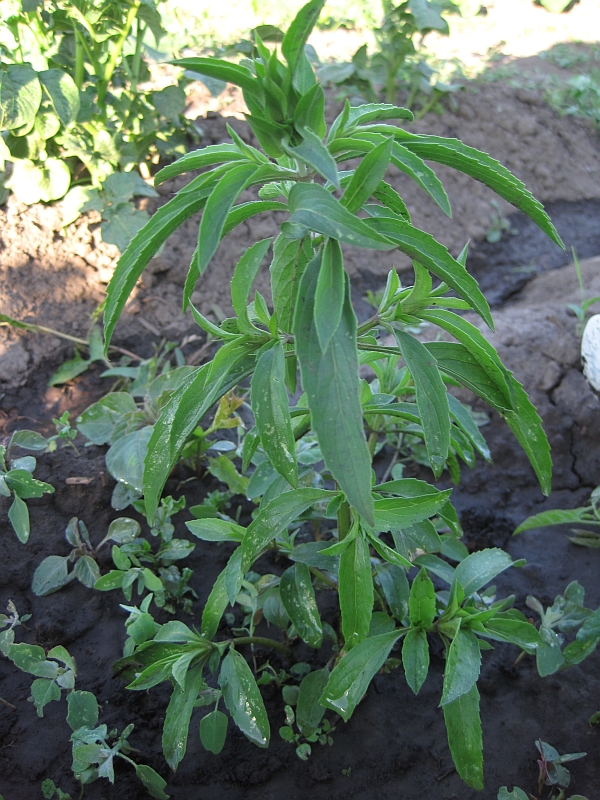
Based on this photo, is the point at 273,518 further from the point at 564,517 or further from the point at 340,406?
the point at 564,517

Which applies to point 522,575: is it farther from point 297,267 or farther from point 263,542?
point 297,267

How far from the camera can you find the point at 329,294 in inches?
42.8

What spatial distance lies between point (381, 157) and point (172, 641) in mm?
1183

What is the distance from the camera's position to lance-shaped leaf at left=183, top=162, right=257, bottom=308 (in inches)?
42.1

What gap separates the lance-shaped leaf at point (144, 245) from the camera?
119cm

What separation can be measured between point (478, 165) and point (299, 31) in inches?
16.0

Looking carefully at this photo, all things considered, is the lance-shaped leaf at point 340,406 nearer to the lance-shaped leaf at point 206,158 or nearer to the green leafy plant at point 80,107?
the lance-shaped leaf at point 206,158

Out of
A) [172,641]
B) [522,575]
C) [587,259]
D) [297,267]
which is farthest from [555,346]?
[172,641]

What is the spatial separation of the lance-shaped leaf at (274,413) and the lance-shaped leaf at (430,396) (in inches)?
10.3

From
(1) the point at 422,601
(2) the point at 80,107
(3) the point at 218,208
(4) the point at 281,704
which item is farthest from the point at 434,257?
(2) the point at 80,107

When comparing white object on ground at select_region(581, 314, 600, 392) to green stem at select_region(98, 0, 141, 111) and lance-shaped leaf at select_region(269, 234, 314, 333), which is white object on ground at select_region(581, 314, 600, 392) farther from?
green stem at select_region(98, 0, 141, 111)

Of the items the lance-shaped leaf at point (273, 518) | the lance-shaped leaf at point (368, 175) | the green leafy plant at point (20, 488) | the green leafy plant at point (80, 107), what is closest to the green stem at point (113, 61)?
the green leafy plant at point (80, 107)

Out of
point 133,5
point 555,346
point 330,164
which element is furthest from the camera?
point 555,346

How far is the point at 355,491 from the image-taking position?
1.05 m
